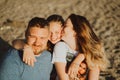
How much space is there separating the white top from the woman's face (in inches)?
3.1

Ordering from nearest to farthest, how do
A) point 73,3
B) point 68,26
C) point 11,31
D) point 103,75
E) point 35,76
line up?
1. point 35,76
2. point 68,26
3. point 103,75
4. point 11,31
5. point 73,3

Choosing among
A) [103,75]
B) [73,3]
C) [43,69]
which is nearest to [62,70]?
[43,69]

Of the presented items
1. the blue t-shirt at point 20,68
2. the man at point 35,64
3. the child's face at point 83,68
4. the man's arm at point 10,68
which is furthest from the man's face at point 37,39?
the child's face at point 83,68

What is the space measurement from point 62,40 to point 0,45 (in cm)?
395

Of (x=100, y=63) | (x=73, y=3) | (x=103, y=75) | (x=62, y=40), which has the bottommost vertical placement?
(x=103, y=75)

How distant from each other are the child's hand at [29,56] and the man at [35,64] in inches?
2.0

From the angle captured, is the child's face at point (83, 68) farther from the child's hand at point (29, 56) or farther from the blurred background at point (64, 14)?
the blurred background at point (64, 14)

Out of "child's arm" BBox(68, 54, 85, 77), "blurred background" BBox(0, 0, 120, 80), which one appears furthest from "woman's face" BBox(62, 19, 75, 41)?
"blurred background" BBox(0, 0, 120, 80)

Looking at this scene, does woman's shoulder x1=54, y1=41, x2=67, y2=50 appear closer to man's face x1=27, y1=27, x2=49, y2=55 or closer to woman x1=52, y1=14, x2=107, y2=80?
woman x1=52, y1=14, x2=107, y2=80

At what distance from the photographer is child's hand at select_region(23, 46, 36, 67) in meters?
3.79

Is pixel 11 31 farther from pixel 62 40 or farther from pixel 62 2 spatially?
pixel 62 40

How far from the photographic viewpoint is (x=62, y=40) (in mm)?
4305

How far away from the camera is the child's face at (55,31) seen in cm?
418

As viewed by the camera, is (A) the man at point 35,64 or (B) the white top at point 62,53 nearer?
(A) the man at point 35,64
